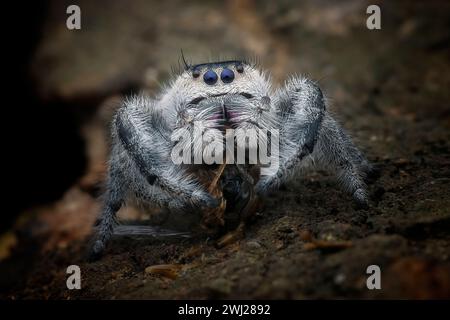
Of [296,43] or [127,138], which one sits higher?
[296,43]

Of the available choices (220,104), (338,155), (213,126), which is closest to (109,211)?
(213,126)

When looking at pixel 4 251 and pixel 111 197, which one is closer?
pixel 111 197

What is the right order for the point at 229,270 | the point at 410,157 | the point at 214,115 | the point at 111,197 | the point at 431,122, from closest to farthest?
the point at 229,270 → the point at 214,115 → the point at 111,197 → the point at 410,157 → the point at 431,122

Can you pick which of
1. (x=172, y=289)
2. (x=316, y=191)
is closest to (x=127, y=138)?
(x=172, y=289)

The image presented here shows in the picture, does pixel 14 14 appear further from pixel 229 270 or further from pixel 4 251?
pixel 229 270

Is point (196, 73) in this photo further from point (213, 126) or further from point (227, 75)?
point (213, 126)

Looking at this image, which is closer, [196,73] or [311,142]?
[311,142]

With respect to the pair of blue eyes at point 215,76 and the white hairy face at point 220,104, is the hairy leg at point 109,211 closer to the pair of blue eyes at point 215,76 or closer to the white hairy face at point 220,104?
the white hairy face at point 220,104
